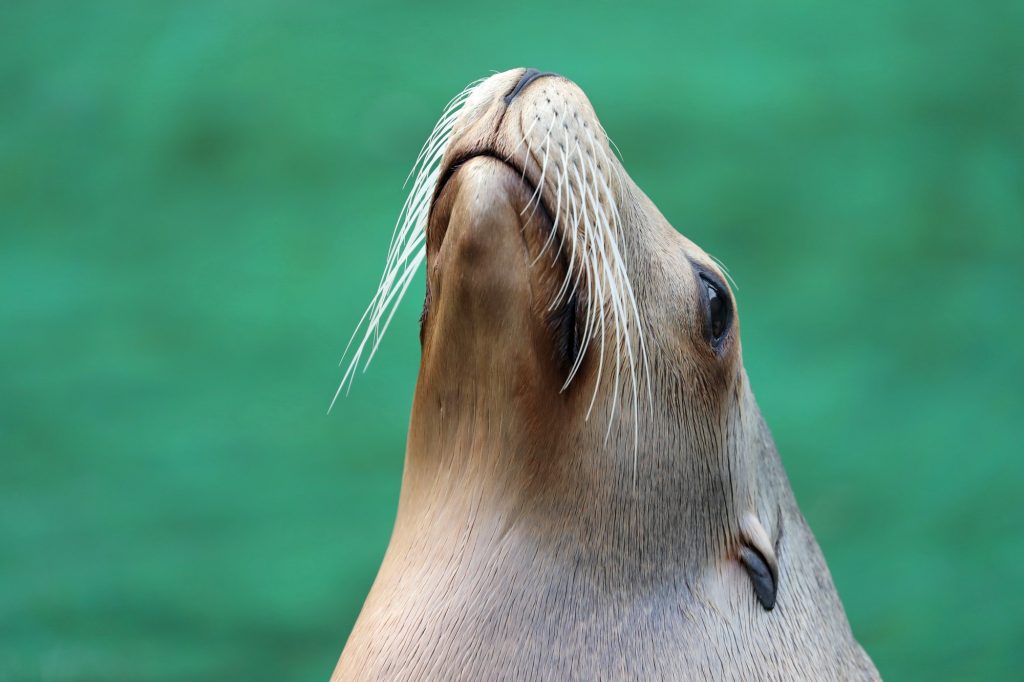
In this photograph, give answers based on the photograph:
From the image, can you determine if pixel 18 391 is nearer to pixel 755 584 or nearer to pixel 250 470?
pixel 250 470

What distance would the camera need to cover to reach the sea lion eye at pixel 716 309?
55.1 inches

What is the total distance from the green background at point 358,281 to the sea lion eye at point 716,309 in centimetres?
166

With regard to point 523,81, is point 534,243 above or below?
below

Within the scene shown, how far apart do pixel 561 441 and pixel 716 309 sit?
0.28m

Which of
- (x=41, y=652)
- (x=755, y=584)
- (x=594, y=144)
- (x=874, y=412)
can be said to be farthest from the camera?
(x=874, y=412)

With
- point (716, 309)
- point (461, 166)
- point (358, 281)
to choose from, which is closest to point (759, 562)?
point (716, 309)

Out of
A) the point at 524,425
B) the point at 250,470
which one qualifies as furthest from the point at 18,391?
the point at 524,425

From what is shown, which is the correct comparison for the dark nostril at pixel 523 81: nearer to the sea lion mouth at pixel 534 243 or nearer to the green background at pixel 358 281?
the sea lion mouth at pixel 534 243

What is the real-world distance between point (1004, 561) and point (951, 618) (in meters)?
0.22

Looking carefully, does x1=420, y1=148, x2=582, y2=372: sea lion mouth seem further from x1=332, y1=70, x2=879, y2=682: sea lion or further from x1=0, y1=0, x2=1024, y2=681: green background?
x1=0, y1=0, x2=1024, y2=681: green background

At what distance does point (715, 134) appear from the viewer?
3.13 m

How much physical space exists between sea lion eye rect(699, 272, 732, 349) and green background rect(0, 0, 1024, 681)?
166cm

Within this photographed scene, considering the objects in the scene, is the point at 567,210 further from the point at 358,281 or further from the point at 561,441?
the point at 358,281

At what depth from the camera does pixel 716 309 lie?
142 cm
